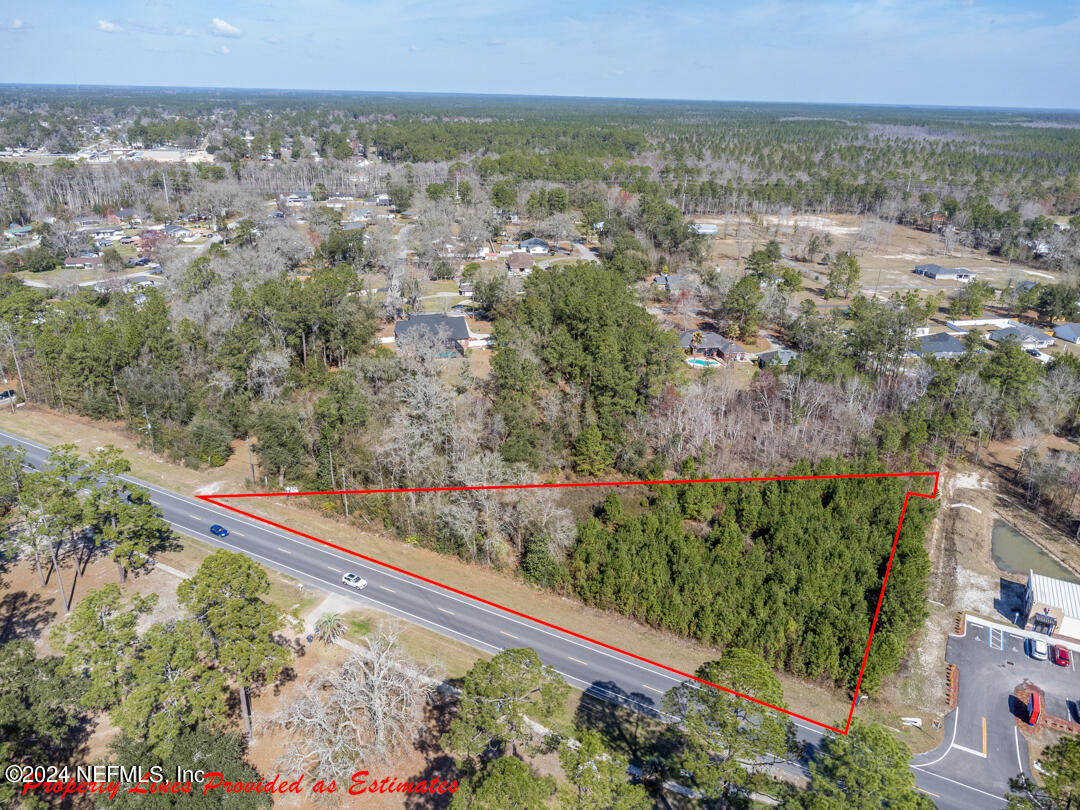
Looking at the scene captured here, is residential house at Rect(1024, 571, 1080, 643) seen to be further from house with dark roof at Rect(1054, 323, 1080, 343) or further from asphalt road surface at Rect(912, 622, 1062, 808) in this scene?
house with dark roof at Rect(1054, 323, 1080, 343)

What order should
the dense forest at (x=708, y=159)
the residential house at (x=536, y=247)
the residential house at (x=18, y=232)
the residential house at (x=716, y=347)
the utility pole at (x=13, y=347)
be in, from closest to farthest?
the utility pole at (x=13, y=347)
the residential house at (x=716, y=347)
the residential house at (x=536, y=247)
the residential house at (x=18, y=232)
the dense forest at (x=708, y=159)

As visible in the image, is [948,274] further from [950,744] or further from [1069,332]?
[950,744]

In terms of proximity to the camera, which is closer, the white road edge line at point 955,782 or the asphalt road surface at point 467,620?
the white road edge line at point 955,782

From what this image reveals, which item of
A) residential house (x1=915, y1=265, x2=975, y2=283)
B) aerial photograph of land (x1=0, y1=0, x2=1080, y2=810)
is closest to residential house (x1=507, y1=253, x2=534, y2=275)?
aerial photograph of land (x1=0, y1=0, x2=1080, y2=810)

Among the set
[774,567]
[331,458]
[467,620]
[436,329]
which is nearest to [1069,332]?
[774,567]

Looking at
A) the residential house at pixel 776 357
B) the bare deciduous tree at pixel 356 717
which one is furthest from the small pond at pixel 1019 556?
the bare deciduous tree at pixel 356 717

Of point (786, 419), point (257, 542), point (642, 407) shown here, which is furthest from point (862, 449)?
point (257, 542)

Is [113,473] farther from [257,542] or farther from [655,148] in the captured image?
[655,148]

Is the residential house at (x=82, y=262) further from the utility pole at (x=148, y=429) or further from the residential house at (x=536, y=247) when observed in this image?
the residential house at (x=536, y=247)
